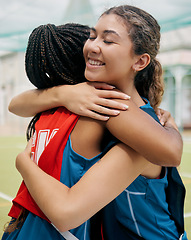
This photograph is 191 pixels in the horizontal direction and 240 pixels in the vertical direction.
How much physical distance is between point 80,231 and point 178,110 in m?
13.8

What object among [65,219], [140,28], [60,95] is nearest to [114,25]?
[140,28]

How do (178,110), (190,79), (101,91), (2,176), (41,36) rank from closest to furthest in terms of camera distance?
(101,91), (41,36), (2,176), (178,110), (190,79)

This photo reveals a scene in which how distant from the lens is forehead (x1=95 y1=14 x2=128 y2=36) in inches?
53.7

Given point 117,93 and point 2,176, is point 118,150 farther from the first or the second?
point 2,176

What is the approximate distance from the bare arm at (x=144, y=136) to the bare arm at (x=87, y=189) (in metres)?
0.06

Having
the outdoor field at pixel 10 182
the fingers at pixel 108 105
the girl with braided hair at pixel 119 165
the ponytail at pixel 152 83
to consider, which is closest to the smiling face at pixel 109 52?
the girl with braided hair at pixel 119 165

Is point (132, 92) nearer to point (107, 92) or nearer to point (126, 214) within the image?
point (107, 92)

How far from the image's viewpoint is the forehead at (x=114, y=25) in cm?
136

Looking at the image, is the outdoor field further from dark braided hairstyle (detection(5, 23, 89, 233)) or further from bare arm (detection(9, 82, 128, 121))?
dark braided hairstyle (detection(5, 23, 89, 233))

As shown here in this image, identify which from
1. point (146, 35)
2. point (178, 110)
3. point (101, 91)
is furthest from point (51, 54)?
point (178, 110)

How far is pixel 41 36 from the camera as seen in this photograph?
4.92 ft

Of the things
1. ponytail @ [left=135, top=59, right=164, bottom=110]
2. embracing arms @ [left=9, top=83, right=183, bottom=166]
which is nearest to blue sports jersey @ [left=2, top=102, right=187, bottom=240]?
embracing arms @ [left=9, top=83, right=183, bottom=166]

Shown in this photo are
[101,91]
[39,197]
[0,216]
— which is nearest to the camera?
[39,197]

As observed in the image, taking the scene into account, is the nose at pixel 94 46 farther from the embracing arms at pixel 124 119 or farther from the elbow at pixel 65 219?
the elbow at pixel 65 219
